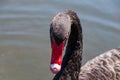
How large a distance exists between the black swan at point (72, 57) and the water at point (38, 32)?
86 cm

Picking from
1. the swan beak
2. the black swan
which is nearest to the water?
the black swan

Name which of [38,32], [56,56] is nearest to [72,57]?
[56,56]

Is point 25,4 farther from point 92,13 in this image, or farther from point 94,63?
point 94,63

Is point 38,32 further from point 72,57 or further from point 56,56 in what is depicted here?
point 56,56

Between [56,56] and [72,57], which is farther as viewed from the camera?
[72,57]

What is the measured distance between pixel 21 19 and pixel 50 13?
0.56m

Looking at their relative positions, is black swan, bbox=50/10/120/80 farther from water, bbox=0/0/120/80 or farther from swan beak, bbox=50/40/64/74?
water, bbox=0/0/120/80

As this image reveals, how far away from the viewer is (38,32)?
6027 mm

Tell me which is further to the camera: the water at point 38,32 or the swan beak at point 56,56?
the water at point 38,32

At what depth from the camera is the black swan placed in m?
3.25

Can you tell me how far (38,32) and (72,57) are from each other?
2011 millimetres

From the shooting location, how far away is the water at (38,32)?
17.4 ft

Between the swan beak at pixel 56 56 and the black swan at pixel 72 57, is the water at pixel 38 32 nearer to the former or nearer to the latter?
the black swan at pixel 72 57

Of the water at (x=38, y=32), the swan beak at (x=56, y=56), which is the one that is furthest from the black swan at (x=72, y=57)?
the water at (x=38, y=32)
